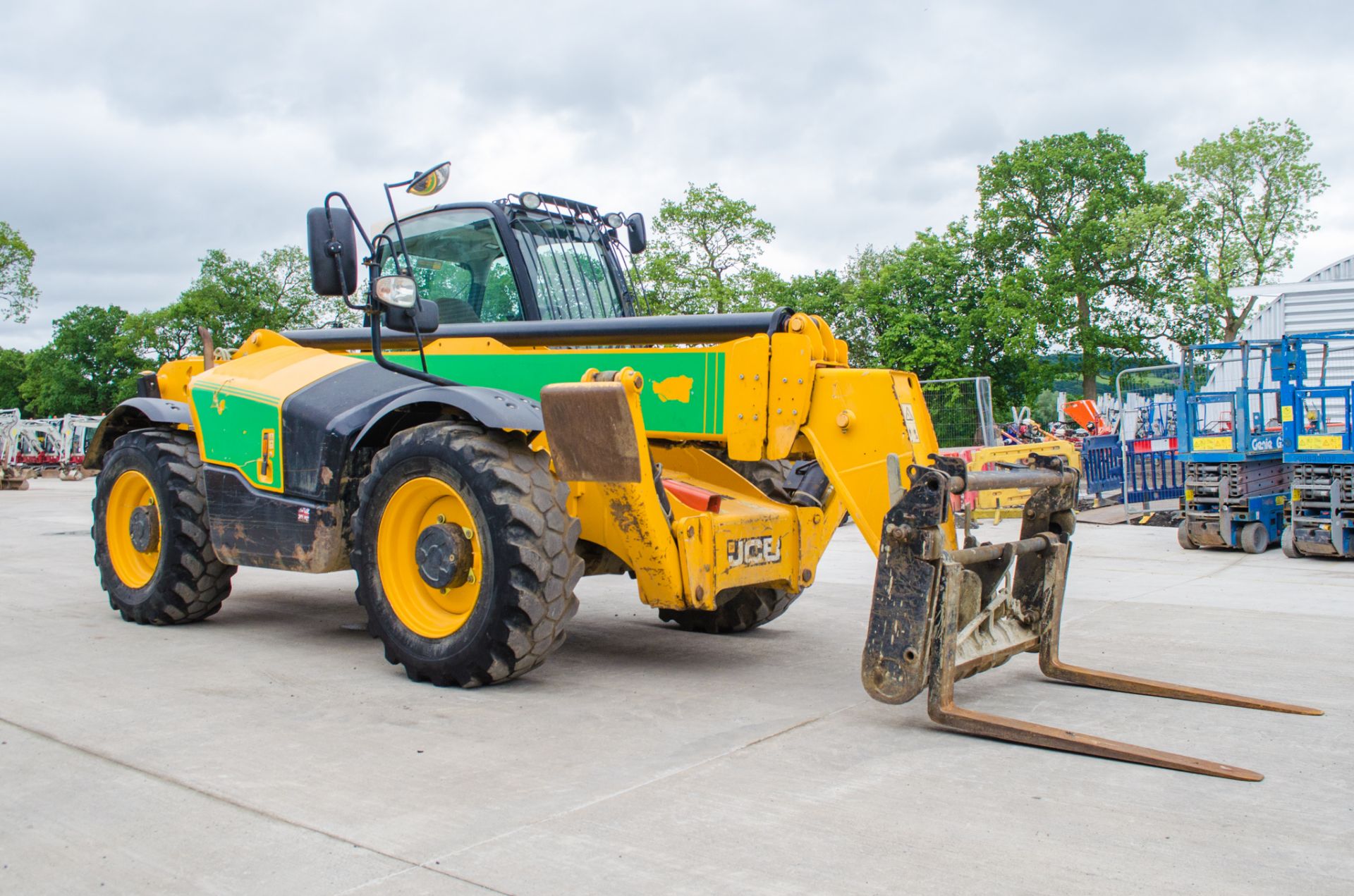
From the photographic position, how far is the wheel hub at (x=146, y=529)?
23.1 ft

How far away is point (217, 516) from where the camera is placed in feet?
21.9

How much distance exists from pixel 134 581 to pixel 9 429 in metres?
30.9

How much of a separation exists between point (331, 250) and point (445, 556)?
5.17 feet

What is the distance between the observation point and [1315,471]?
11414mm

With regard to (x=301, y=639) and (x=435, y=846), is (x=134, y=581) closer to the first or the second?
(x=301, y=639)

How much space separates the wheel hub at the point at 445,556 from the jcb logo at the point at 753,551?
4.20 feet

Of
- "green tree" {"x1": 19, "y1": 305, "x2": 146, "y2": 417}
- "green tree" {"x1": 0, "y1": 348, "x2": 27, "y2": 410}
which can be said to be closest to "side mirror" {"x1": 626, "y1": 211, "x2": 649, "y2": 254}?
"green tree" {"x1": 19, "y1": 305, "x2": 146, "y2": 417}

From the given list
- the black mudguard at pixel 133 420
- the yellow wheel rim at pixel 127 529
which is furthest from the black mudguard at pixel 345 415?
the yellow wheel rim at pixel 127 529

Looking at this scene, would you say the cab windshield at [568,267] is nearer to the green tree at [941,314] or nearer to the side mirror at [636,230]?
the side mirror at [636,230]

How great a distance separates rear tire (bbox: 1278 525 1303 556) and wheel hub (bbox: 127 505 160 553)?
34.6ft

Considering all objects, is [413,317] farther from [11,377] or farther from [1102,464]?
[11,377]

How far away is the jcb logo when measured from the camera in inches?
219

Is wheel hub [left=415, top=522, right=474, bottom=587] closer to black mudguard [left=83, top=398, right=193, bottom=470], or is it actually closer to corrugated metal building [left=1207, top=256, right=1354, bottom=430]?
black mudguard [left=83, top=398, right=193, bottom=470]

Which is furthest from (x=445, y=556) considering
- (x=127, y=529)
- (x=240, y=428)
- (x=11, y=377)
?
(x=11, y=377)
